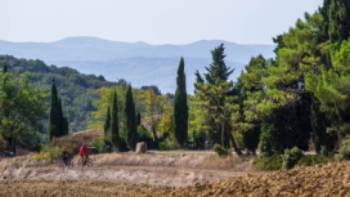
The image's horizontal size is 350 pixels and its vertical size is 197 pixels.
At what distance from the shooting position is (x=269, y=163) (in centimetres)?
3809

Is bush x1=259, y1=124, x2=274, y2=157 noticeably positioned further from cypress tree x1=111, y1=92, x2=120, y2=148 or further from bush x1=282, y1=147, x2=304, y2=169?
cypress tree x1=111, y1=92, x2=120, y2=148

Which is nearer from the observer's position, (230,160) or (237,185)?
(237,185)

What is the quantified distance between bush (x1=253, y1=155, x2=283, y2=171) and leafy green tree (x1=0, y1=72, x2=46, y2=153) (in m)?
29.1

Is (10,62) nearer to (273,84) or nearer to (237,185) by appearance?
(273,84)

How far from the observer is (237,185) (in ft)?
81.4

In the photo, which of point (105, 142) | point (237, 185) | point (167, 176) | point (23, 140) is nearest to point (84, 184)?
point (167, 176)

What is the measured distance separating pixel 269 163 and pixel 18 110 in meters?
31.8

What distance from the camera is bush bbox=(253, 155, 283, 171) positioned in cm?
3762

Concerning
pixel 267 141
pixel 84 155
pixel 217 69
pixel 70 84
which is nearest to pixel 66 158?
pixel 84 155

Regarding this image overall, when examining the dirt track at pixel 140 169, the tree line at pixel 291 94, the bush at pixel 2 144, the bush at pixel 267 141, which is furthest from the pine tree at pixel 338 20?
the bush at pixel 2 144

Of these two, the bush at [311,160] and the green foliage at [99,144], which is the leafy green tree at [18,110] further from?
the bush at [311,160]

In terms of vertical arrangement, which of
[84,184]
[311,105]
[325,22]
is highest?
[325,22]

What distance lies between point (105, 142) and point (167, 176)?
80.9ft

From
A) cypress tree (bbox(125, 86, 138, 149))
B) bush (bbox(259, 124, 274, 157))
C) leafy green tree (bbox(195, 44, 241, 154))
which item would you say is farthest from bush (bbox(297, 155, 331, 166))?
cypress tree (bbox(125, 86, 138, 149))
